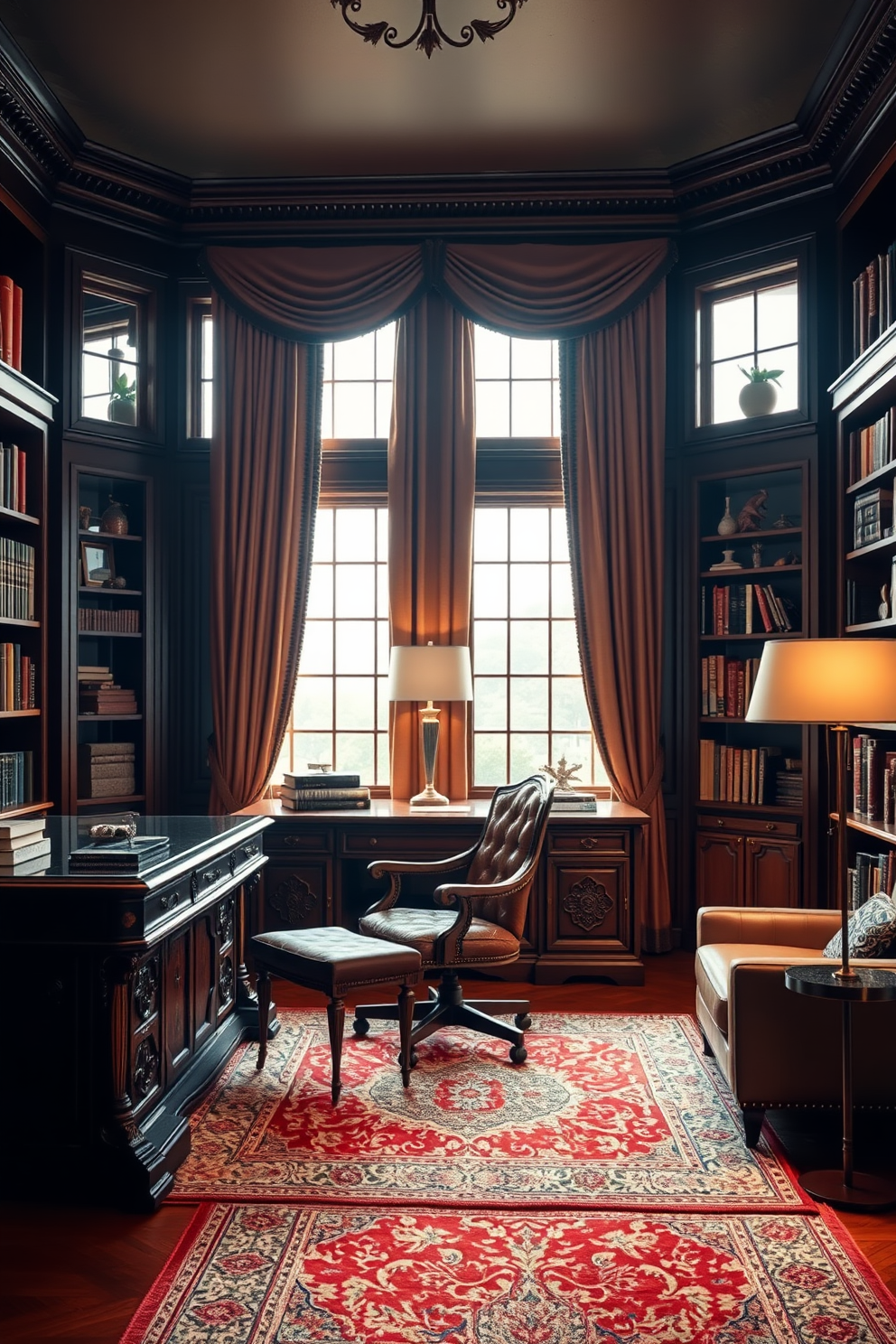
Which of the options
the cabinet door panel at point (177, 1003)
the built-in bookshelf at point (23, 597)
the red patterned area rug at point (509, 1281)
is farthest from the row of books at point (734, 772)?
the built-in bookshelf at point (23, 597)

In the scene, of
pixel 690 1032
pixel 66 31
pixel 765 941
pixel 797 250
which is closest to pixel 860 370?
pixel 797 250

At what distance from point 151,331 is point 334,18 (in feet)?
6.74

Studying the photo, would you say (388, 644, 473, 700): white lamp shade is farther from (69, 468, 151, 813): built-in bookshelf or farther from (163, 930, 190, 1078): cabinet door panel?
(163, 930, 190, 1078): cabinet door panel

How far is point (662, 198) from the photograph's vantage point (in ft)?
19.1

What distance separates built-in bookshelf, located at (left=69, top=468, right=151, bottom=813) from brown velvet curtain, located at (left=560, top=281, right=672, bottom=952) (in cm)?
235

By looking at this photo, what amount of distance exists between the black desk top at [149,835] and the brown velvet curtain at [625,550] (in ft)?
7.17

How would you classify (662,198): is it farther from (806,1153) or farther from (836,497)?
(806,1153)

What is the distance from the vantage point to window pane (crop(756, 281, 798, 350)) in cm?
578

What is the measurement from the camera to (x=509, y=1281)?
2.62 m

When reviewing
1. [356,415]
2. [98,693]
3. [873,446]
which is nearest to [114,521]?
[98,693]

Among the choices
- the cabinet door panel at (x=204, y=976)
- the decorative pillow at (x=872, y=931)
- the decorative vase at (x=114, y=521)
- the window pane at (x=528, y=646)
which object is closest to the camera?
the decorative pillow at (x=872, y=931)

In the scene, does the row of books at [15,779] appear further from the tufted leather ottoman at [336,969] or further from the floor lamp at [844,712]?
the floor lamp at [844,712]

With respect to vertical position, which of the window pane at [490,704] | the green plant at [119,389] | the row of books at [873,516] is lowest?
the window pane at [490,704]

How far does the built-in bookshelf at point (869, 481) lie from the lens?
4.61 m
